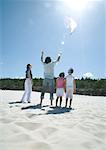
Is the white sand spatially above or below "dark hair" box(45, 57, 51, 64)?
below

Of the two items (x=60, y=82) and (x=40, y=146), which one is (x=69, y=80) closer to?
(x=60, y=82)

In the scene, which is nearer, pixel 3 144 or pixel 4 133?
pixel 3 144

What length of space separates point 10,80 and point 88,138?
84.2 ft

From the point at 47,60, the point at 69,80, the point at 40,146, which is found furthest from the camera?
the point at 69,80

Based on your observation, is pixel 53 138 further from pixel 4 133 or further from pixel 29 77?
pixel 29 77

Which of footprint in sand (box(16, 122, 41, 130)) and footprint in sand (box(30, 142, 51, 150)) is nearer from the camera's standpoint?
footprint in sand (box(30, 142, 51, 150))

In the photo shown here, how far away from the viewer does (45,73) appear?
10.2m

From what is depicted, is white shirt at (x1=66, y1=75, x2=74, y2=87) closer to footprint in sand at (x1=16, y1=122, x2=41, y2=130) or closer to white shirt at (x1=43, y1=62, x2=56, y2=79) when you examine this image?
white shirt at (x1=43, y1=62, x2=56, y2=79)

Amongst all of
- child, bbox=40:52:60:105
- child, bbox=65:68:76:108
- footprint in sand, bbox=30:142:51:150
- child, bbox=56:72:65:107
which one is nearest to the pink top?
child, bbox=56:72:65:107

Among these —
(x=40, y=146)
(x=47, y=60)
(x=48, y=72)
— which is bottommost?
(x=40, y=146)

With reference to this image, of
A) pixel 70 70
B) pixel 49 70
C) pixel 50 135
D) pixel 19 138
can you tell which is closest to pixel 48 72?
pixel 49 70

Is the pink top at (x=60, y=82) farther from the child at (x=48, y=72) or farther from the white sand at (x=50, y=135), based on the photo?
the white sand at (x=50, y=135)

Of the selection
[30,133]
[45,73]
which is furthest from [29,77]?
[30,133]

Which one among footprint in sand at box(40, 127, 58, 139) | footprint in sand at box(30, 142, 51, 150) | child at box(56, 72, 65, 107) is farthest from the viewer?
child at box(56, 72, 65, 107)
